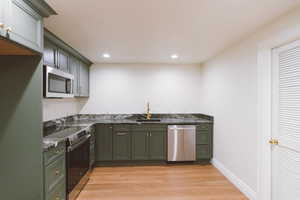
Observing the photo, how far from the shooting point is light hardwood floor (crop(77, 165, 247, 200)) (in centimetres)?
275

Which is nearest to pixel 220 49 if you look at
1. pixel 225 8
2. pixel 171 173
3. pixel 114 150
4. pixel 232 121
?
pixel 232 121

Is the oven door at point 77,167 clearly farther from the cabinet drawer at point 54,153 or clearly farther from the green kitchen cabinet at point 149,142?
the green kitchen cabinet at point 149,142

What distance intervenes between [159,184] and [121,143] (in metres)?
1.26

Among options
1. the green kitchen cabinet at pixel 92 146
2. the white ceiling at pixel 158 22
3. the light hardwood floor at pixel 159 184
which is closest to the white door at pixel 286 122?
the white ceiling at pixel 158 22

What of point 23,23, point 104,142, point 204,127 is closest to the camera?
point 23,23

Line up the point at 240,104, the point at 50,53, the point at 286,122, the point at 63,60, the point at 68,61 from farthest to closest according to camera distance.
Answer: the point at 68,61 → the point at 63,60 → the point at 240,104 → the point at 50,53 → the point at 286,122

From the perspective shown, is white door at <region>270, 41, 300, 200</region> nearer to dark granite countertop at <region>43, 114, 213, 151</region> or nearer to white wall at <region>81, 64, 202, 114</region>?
dark granite countertop at <region>43, 114, 213, 151</region>

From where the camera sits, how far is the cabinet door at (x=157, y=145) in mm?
4031

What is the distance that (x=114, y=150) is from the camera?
3.98m

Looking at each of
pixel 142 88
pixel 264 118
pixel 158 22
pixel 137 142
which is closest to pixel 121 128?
A: pixel 137 142

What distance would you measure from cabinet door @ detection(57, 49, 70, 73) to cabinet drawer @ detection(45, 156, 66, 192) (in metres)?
1.48

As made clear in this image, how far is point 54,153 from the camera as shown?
6.66 ft

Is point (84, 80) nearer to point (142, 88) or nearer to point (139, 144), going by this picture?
point (142, 88)

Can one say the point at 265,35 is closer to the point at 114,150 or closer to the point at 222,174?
the point at 222,174
